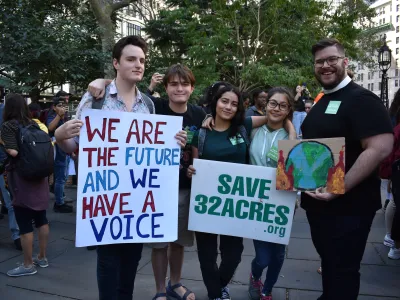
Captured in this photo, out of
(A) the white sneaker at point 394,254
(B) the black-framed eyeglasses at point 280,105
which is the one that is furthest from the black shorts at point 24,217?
(A) the white sneaker at point 394,254

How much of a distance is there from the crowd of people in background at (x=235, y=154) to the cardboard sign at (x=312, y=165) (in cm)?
7

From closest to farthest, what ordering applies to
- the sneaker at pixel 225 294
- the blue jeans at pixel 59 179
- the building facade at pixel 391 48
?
the sneaker at pixel 225 294 < the blue jeans at pixel 59 179 < the building facade at pixel 391 48

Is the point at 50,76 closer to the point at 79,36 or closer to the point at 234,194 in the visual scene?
the point at 79,36

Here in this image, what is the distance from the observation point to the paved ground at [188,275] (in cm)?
371

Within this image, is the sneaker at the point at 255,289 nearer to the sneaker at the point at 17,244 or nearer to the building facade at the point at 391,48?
the sneaker at the point at 17,244

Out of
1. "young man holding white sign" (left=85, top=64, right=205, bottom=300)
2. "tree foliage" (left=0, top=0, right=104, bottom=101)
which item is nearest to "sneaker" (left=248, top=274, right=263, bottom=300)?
"young man holding white sign" (left=85, top=64, right=205, bottom=300)

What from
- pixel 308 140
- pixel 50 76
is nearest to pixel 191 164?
pixel 308 140

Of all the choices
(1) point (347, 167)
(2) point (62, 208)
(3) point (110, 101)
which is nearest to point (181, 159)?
(3) point (110, 101)

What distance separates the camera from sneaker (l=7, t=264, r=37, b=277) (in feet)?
13.3

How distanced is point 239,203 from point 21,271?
7.96 feet

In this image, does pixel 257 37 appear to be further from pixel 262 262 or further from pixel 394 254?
pixel 262 262

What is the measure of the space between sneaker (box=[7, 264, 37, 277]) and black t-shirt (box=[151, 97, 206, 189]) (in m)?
1.97

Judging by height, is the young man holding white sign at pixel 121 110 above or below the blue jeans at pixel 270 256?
above

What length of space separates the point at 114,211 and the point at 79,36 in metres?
7.48
